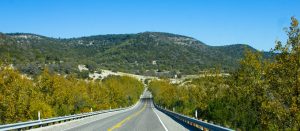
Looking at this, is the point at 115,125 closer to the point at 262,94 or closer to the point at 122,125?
the point at 122,125

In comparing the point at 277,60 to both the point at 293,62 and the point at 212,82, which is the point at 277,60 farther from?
the point at 212,82

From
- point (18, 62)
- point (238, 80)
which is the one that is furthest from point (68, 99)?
point (18, 62)

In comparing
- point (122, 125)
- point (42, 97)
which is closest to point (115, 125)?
point (122, 125)

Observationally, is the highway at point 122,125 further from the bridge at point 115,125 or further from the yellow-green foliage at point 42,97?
the yellow-green foliage at point 42,97

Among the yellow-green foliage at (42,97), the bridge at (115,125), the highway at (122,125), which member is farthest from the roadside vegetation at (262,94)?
the yellow-green foliage at (42,97)

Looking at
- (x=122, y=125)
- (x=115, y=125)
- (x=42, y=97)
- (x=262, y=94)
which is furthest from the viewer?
(x=42, y=97)

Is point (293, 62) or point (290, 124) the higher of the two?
point (293, 62)

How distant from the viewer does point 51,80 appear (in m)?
67.6

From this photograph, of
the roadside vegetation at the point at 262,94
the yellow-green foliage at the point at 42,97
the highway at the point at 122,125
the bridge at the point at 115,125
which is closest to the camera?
the roadside vegetation at the point at 262,94

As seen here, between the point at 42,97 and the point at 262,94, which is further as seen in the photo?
the point at 42,97

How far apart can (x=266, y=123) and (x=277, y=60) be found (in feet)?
10.9

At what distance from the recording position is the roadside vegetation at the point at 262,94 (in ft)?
65.6

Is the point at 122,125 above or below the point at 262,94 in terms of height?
below

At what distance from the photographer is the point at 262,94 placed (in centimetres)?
2592
